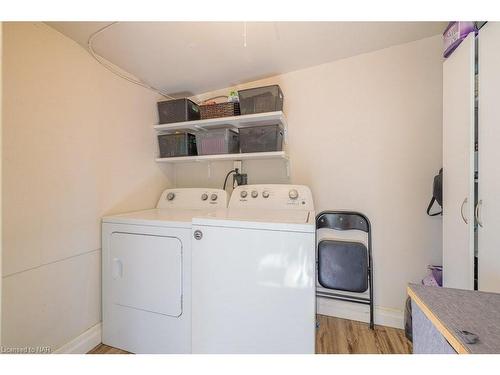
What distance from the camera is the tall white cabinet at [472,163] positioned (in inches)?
37.3

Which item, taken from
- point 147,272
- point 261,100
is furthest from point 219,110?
point 147,272

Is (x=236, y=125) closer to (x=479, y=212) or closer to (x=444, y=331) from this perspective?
(x=479, y=212)

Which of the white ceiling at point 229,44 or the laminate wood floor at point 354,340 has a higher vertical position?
the white ceiling at point 229,44

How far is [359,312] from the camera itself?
5.91 feet

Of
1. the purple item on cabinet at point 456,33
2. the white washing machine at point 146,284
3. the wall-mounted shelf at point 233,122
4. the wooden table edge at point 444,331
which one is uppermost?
the purple item on cabinet at point 456,33

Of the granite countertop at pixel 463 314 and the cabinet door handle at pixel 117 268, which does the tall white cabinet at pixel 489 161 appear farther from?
the cabinet door handle at pixel 117 268

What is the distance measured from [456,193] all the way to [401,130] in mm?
684

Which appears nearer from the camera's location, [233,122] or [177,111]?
[233,122]

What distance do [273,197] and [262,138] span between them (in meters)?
0.49

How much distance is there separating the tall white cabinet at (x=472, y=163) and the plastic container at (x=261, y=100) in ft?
3.43

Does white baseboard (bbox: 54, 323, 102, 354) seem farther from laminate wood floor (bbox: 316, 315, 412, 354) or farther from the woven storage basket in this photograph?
the woven storage basket

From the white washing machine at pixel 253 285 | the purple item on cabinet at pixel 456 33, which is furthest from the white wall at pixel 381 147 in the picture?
the white washing machine at pixel 253 285

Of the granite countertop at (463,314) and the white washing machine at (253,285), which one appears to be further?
the white washing machine at (253,285)
